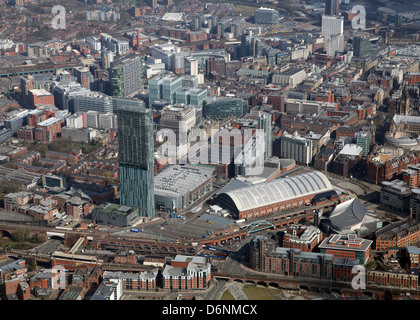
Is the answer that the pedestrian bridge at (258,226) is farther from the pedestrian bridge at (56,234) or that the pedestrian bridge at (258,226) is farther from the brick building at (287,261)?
the pedestrian bridge at (56,234)

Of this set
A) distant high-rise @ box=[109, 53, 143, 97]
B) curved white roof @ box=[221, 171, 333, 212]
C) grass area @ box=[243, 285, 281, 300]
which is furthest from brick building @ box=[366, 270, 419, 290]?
distant high-rise @ box=[109, 53, 143, 97]

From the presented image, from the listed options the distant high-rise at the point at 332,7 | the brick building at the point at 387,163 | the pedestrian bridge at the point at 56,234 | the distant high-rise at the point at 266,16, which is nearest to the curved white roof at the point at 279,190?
the brick building at the point at 387,163

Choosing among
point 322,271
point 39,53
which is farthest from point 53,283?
point 39,53

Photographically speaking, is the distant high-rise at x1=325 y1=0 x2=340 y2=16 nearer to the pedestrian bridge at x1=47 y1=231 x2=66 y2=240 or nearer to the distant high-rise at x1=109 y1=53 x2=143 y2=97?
the distant high-rise at x1=109 y1=53 x2=143 y2=97

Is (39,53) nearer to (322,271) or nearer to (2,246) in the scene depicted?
(2,246)
